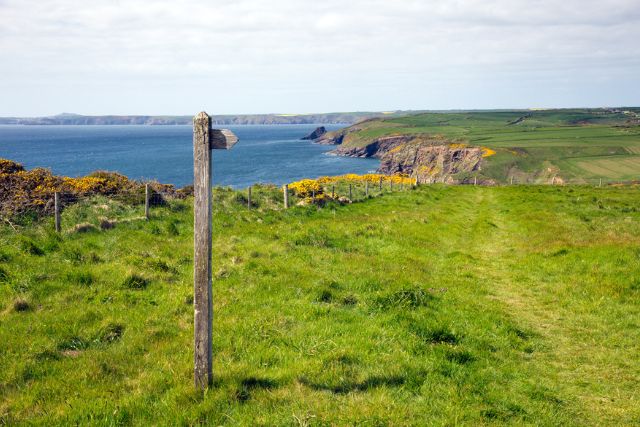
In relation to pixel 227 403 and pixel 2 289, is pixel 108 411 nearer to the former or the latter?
pixel 227 403

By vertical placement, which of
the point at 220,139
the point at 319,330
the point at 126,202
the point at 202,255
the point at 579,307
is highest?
the point at 220,139

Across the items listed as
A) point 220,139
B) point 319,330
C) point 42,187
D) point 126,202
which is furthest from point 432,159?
point 220,139

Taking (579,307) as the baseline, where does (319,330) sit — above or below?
above

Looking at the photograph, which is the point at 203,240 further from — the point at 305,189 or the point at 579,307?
the point at 305,189

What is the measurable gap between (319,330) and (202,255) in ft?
12.2

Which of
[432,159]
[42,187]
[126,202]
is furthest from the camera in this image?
[432,159]

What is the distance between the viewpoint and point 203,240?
7332 millimetres

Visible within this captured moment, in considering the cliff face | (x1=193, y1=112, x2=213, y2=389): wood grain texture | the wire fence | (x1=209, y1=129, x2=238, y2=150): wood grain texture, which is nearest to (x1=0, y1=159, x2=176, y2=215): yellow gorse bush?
the wire fence

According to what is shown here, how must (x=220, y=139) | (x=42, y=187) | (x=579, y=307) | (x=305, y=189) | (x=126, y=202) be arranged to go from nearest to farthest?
(x=220, y=139) < (x=579, y=307) < (x=42, y=187) < (x=126, y=202) < (x=305, y=189)

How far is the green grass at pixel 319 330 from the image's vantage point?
23.5 feet

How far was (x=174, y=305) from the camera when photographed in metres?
11.4

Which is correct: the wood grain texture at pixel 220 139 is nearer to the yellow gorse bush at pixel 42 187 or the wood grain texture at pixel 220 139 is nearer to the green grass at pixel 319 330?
the green grass at pixel 319 330

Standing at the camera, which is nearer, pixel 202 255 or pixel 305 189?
pixel 202 255

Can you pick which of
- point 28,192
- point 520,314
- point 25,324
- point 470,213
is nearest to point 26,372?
point 25,324
